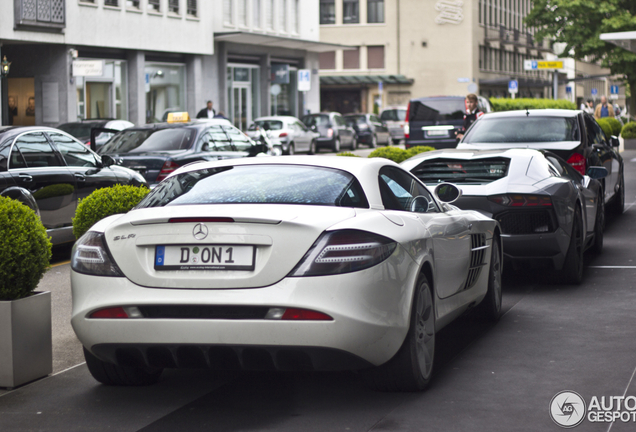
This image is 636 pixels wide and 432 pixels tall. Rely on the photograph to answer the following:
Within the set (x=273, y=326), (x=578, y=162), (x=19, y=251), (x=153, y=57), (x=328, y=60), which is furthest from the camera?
(x=328, y=60)

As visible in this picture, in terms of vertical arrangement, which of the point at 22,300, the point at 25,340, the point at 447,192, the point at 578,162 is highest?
the point at 578,162

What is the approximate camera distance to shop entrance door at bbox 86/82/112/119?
37562 millimetres

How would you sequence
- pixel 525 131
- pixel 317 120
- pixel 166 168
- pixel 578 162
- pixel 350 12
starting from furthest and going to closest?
pixel 350 12 → pixel 317 120 → pixel 166 168 → pixel 525 131 → pixel 578 162

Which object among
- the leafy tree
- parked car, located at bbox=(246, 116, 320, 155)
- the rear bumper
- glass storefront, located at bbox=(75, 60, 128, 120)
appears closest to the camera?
the rear bumper

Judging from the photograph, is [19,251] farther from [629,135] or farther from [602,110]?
[602,110]

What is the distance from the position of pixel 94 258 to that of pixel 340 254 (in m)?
1.30

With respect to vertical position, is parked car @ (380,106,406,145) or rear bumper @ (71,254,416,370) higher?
parked car @ (380,106,406,145)

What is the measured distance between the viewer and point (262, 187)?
5629mm

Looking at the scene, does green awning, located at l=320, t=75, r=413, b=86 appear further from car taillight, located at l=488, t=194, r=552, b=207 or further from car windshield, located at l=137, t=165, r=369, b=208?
car windshield, located at l=137, t=165, r=369, b=208

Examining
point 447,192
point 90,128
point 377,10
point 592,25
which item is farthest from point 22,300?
point 377,10

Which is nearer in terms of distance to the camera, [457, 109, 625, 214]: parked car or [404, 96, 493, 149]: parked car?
[457, 109, 625, 214]: parked car

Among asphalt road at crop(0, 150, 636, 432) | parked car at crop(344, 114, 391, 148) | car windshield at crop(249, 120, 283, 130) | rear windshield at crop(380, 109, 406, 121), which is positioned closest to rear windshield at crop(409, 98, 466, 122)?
car windshield at crop(249, 120, 283, 130)

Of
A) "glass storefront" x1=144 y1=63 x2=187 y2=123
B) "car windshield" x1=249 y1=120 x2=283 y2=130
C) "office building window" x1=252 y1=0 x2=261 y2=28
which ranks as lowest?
"car windshield" x1=249 y1=120 x2=283 y2=130

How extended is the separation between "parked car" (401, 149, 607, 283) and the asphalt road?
4.55 ft
